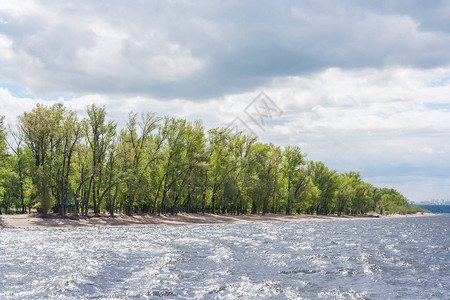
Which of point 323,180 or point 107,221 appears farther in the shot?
point 323,180

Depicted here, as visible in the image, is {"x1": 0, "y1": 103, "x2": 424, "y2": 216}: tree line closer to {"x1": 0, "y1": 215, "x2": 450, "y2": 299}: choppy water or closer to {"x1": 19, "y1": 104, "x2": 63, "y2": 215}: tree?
{"x1": 19, "y1": 104, "x2": 63, "y2": 215}: tree

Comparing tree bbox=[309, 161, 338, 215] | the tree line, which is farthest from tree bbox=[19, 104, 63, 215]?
tree bbox=[309, 161, 338, 215]

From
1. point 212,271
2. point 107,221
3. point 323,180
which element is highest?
point 323,180

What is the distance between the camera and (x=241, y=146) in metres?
91.8

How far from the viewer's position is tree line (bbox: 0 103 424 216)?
195 feet

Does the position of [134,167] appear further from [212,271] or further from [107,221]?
[212,271]

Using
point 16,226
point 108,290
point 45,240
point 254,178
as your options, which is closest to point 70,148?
point 16,226

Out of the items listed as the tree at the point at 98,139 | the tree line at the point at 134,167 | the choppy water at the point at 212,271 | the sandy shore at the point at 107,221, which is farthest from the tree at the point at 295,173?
the choppy water at the point at 212,271

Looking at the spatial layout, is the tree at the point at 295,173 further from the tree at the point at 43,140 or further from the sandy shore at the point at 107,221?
the tree at the point at 43,140

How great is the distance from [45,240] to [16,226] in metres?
19.0

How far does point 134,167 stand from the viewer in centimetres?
6619

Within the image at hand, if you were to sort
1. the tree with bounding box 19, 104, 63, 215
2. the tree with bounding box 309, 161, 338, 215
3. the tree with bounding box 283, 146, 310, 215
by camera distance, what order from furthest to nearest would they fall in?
1. the tree with bounding box 309, 161, 338, 215
2. the tree with bounding box 283, 146, 310, 215
3. the tree with bounding box 19, 104, 63, 215

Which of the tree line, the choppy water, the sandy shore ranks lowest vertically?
the sandy shore

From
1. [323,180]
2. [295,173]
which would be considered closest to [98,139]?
[295,173]
